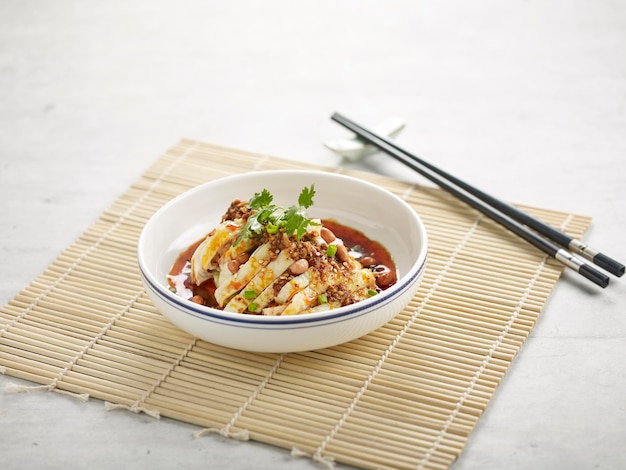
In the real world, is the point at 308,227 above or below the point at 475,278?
above

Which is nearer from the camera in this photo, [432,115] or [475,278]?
[475,278]

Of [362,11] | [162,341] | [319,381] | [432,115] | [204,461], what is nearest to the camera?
[204,461]

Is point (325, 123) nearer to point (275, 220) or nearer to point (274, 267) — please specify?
point (275, 220)

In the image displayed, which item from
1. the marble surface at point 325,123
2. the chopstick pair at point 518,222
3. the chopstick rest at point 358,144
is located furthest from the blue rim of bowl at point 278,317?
the chopstick rest at point 358,144

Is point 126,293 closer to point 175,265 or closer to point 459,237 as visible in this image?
point 175,265

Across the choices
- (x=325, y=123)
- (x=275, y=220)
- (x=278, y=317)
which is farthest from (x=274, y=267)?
(x=325, y=123)

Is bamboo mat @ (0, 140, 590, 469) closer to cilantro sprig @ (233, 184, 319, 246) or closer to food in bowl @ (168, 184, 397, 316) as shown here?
food in bowl @ (168, 184, 397, 316)

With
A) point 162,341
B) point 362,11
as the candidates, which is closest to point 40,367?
point 162,341

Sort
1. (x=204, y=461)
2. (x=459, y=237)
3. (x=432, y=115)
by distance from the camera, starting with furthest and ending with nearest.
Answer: (x=432, y=115) < (x=459, y=237) < (x=204, y=461)
